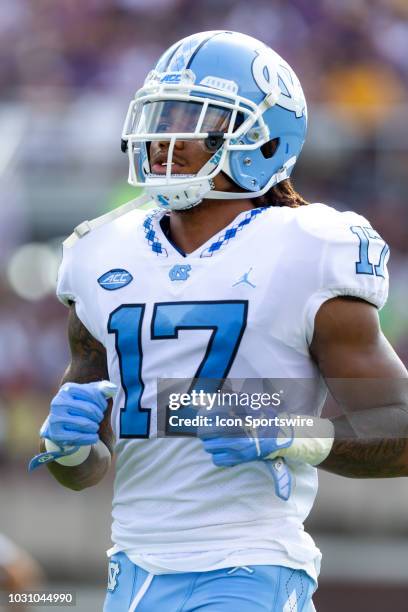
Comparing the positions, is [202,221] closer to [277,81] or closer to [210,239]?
[210,239]

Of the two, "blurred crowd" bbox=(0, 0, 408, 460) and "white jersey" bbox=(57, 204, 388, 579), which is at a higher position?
"white jersey" bbox=(57, 204, 388, 579)

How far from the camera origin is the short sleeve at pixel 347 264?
Answer: 2.49 m

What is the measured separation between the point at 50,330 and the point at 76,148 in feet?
3.97

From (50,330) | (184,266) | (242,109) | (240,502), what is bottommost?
(50,330)

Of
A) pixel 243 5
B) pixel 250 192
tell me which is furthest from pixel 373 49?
pixel 250 192

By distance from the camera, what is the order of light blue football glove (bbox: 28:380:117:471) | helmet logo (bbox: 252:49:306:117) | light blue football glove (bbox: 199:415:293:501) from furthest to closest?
helmet logo (bbox: 252:49:306:117) → light blue football glove (bbox: 28:380:117:471) → light blue football glove (bbox: 199:415:293:501)

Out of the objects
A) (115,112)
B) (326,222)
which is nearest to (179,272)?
(326,222)

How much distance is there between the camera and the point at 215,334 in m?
2.53

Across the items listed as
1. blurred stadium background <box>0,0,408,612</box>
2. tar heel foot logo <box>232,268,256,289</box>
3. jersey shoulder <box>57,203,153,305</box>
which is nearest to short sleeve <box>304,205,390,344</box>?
tar heel foot logo <box>232,268,256,289</box>

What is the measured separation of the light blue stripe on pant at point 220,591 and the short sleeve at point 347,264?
0.48m

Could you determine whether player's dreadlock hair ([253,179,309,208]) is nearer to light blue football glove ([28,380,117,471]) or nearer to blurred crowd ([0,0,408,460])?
light blue football glove ([28,380,117,471])

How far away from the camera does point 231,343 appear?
2.52 meters

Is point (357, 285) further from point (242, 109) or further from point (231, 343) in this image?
point (242, 109)

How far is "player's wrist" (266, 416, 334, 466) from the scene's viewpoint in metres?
2.37
